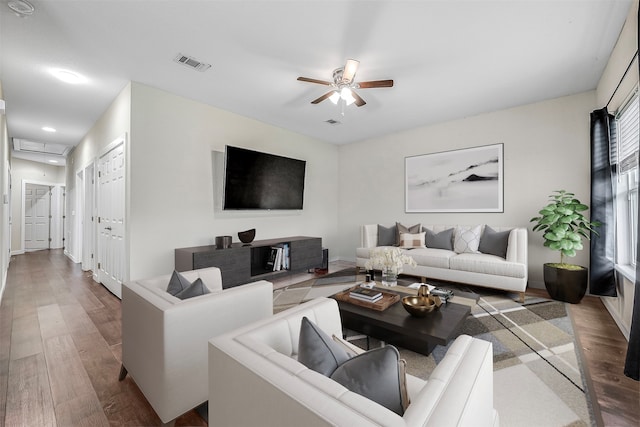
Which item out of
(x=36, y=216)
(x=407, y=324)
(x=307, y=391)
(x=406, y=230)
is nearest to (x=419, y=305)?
(x=407, y=324)

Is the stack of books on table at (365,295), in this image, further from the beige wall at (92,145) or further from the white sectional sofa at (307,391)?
the beige wall at (92,145)

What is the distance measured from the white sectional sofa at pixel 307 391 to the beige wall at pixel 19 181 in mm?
8967

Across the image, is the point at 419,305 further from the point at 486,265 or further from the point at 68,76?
the point at 68,76

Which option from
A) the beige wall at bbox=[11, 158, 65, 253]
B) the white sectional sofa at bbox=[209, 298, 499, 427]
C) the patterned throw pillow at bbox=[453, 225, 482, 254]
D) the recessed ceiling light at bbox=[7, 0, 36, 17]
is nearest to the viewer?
the white sectional sofa at bbox=[209, 298, 499, 427]

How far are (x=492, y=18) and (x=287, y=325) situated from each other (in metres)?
2.64

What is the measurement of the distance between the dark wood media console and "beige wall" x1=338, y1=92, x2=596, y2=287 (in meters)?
1.77

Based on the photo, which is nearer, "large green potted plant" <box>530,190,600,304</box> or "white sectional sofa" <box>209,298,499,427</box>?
"white sectional sofa" <box>209,298,499,427</box>

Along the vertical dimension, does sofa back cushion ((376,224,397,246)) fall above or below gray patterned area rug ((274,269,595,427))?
above

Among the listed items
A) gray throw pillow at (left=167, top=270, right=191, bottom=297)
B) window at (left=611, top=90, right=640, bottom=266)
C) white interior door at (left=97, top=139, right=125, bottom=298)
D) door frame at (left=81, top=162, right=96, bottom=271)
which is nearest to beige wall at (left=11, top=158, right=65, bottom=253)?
door frame at (left=81, top=162, right=96, bottom=271)

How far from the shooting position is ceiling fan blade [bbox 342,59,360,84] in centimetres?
243

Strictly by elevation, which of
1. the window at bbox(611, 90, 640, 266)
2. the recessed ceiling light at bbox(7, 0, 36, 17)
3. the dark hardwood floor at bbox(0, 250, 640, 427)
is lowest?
the dark hardwood floor at bbox(0, 250, 640, 427)

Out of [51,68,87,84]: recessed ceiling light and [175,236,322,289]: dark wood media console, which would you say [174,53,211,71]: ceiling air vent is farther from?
[175,236,322,289]: dark wood media console

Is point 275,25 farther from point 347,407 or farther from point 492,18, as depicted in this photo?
point 347,407

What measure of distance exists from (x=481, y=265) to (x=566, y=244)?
35.0 inches
